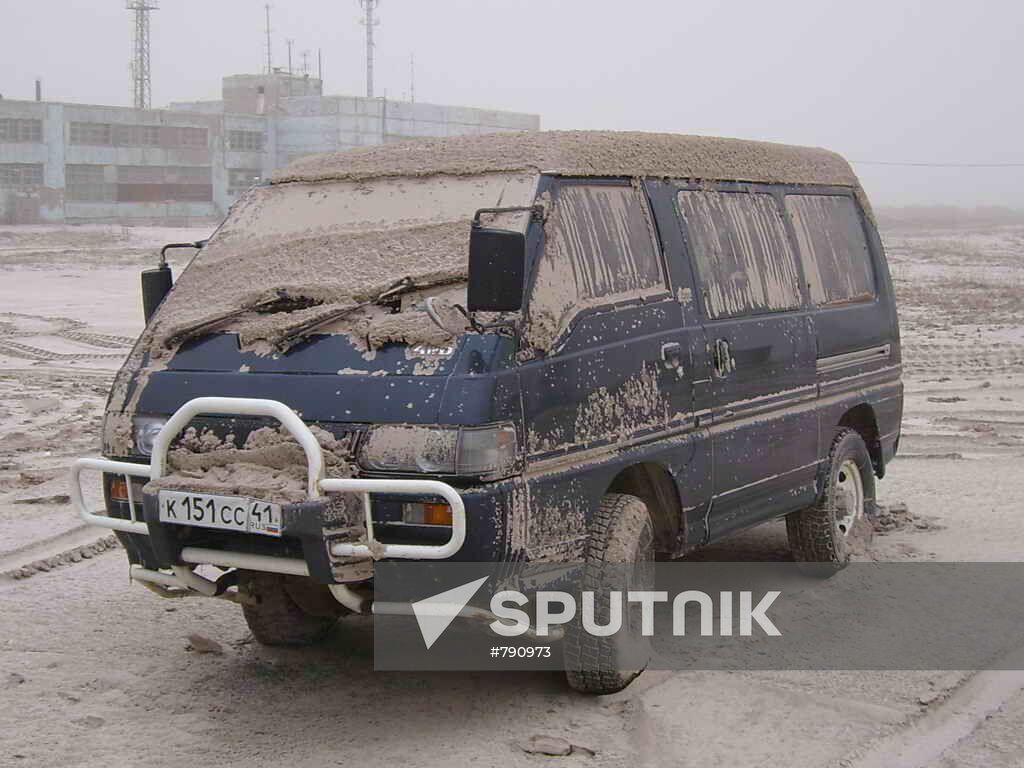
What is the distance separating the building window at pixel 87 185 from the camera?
5531 cm

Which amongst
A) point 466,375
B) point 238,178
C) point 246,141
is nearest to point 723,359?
point 466,375

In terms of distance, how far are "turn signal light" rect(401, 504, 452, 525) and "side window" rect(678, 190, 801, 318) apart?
1893mm

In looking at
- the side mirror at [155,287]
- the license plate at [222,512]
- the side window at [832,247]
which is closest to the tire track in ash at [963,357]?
the side window at [832,247]

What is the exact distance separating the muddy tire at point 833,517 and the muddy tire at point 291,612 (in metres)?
2.50

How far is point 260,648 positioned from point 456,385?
77.5 inches

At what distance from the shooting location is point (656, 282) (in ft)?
17.7

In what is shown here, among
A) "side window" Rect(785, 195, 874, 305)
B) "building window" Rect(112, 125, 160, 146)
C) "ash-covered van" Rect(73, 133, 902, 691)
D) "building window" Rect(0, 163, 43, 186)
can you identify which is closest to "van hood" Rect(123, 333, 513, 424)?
"ash-covered van" Rect(73, 133, 902, 691)

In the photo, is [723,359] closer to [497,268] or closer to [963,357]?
[497,268]

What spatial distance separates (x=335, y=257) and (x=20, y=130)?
53.3 m

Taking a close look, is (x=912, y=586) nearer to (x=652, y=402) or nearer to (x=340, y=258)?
(x=652, y=402)

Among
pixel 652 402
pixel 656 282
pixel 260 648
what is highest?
pixel 656 282

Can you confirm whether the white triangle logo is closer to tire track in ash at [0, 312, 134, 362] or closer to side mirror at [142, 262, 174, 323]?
side mirror at [142, 262, 174, 323]

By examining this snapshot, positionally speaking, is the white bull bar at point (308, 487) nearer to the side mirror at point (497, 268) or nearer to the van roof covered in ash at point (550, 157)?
the side mirror at point (497, 268)

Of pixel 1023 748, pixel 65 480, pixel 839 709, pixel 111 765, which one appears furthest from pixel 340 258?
pixel 65 480
